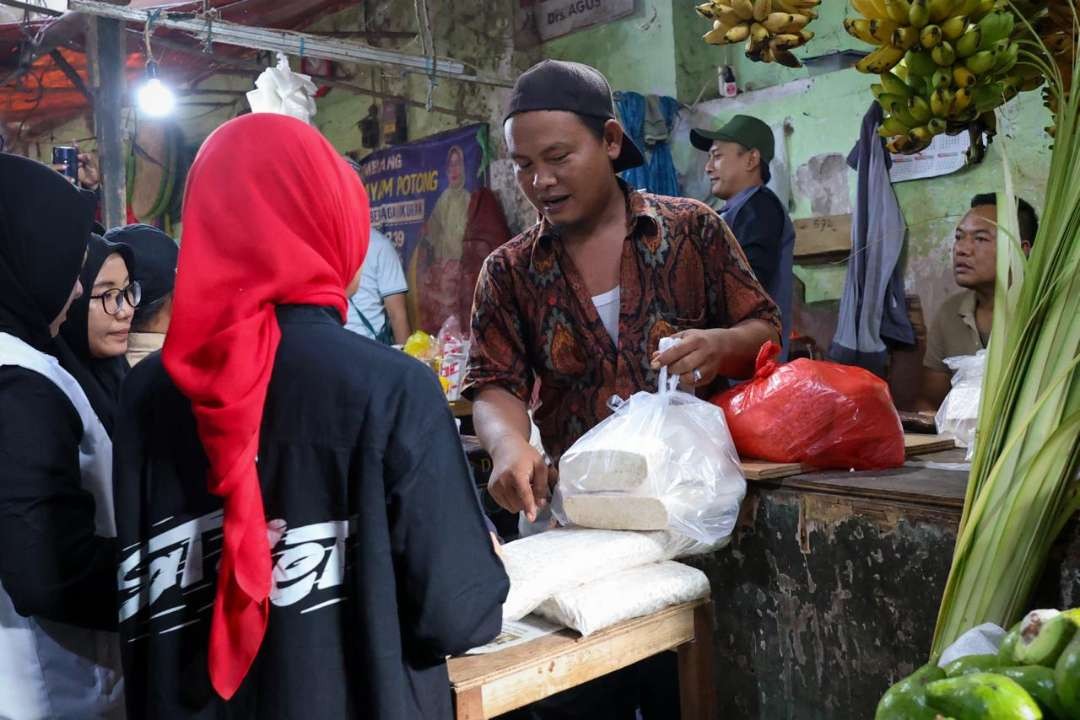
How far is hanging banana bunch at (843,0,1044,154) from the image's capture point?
139 centimetres

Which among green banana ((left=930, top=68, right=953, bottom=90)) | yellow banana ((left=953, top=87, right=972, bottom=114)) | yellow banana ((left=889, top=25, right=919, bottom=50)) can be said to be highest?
yellow banana ((left=889, top=25, right=919, bottom=50))

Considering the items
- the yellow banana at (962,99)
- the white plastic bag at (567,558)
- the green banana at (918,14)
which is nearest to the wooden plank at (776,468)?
the white plastic bag at (567,558)

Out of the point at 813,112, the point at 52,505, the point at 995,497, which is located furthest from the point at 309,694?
the point at 813,112

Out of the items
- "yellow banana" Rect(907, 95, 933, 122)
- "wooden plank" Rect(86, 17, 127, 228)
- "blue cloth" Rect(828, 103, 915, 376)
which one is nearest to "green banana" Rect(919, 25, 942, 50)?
"yellow banana" Rect(907, 95, 933, 122)

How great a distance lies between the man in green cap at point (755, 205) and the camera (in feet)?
12.8

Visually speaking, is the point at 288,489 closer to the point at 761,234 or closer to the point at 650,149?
the point at 761,234

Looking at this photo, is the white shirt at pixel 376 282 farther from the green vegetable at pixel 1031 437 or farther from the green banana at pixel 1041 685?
the green banana at pixel 1041 685

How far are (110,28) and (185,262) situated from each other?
5.38m

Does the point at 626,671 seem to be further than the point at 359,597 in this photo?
Yes

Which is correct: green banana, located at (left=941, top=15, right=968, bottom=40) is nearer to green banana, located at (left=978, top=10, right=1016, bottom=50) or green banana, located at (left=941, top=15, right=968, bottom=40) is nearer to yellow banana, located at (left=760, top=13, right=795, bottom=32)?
green banana, located at (left=978, top=10, right=1016, bottom=50)

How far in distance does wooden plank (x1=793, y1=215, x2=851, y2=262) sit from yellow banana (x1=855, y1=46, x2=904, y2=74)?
396cm

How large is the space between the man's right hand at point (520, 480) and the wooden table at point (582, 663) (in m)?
0.34

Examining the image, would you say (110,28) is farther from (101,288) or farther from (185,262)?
(185,262)

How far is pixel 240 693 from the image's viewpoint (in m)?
1.35
